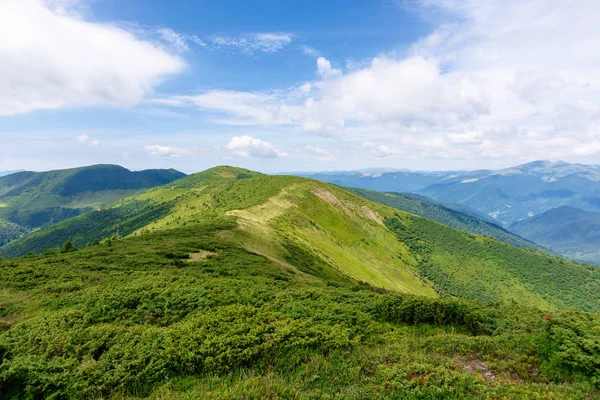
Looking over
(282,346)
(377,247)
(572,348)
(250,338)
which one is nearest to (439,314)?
(572,348)

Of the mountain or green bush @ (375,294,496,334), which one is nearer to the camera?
the mountain

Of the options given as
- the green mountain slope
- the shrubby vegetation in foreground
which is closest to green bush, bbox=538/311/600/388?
the shrubby vegetation in foreground

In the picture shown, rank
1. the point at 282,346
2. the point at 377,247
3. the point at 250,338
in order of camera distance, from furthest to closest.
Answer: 1. the point at 377,247
2. the point at 250,338
3. the point at 282,346

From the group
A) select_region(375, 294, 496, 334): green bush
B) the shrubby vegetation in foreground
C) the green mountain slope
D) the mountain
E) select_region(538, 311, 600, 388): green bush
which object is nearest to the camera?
the shrubby vegetation in foreground

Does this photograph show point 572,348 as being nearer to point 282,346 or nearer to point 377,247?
point 282,346

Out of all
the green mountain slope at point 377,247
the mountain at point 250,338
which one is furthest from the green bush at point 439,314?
the green mountain slope at point 377,247

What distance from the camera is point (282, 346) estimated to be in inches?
574

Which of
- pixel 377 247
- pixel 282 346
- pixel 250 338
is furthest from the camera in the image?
pixel 377 247

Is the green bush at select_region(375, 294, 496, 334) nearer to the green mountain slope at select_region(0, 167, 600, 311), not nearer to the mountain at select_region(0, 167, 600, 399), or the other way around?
the mountain at select_region(0, 167, 600, 399)

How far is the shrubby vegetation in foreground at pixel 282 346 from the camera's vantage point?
37.9 feet

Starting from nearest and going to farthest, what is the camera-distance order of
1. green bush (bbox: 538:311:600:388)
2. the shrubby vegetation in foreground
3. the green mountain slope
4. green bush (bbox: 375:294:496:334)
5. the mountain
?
the shrubby vegetation in foreground < the mountain < green bush (bbox: 538:311:600:388) < green bush (bbox: 375:294:496:334) < the green mountain slope

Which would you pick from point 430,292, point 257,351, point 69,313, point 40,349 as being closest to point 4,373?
point 40,349

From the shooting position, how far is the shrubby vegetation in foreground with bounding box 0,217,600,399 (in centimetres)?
1155

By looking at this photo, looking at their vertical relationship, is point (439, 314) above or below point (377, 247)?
above
